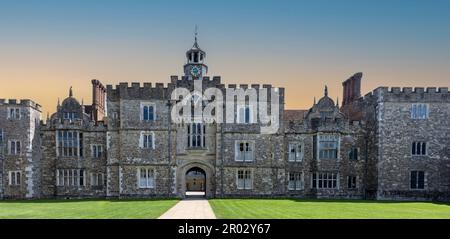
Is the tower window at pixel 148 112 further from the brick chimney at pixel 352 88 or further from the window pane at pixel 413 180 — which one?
the window pane at pixel 413 180

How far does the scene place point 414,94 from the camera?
89.3ft

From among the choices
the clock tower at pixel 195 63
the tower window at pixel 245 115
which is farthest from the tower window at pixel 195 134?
the clock tower at pixel 195 63

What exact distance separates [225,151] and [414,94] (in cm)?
1538

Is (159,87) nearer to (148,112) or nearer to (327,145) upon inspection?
(148,112)

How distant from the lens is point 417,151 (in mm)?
27281

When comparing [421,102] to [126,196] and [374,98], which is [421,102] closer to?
[374,98]

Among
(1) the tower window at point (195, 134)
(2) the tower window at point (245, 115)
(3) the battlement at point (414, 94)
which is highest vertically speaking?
(3) the battlement at point (414, 94)

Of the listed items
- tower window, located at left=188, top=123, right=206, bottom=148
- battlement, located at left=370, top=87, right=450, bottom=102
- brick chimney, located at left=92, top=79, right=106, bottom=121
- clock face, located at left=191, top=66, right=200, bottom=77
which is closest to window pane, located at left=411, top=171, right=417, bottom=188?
battlement, located at left=370, top=87, right=450, bottom=102

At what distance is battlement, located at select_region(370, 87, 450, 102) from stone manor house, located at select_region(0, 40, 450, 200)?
0.08 metres

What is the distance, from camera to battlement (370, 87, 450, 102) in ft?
88.9

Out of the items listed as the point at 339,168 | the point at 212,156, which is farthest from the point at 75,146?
the point at 339,168

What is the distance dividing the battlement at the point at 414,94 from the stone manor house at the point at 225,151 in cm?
8

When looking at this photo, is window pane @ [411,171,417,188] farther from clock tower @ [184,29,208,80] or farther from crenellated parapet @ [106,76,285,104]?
clock tower @ [184,29,208,80]

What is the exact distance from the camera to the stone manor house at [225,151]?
2706 centimetres
